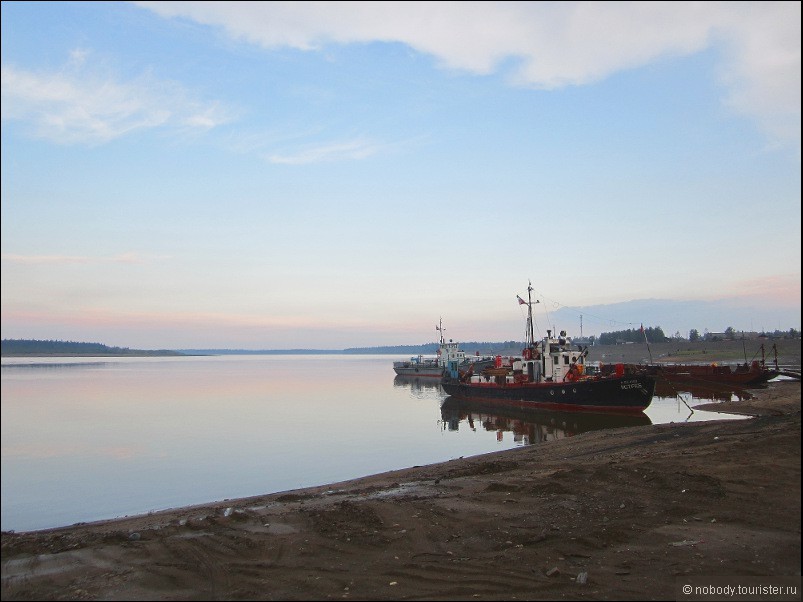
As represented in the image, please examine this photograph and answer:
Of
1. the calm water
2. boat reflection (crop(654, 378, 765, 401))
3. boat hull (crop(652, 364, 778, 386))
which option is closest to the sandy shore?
the calm water

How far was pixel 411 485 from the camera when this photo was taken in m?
14.7

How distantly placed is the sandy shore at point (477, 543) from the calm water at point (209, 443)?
13.7 feet

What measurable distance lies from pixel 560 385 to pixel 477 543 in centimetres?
2946

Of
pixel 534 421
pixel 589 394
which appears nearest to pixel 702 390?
pixel 589 394

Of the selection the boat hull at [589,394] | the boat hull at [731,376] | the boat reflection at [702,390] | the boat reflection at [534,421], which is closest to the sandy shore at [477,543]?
the boat reflection at [534,421]

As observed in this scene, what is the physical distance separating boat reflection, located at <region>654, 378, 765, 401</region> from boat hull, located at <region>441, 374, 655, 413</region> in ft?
31.8

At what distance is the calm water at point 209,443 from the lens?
1792cm


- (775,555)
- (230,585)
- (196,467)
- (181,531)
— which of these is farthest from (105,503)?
(775,555)

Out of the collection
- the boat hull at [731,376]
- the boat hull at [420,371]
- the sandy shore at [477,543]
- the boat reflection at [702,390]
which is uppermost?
the sandy shore at [477,543]

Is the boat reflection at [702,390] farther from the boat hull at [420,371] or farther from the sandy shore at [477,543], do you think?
the boat hull at [420,371]

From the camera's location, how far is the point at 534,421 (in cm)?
3600

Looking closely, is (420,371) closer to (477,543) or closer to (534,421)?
(534,421)

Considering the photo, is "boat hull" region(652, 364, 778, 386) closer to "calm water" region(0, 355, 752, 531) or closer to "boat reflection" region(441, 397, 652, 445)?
"calm water" region(0, 355, 752, 531)

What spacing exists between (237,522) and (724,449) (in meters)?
11.8
